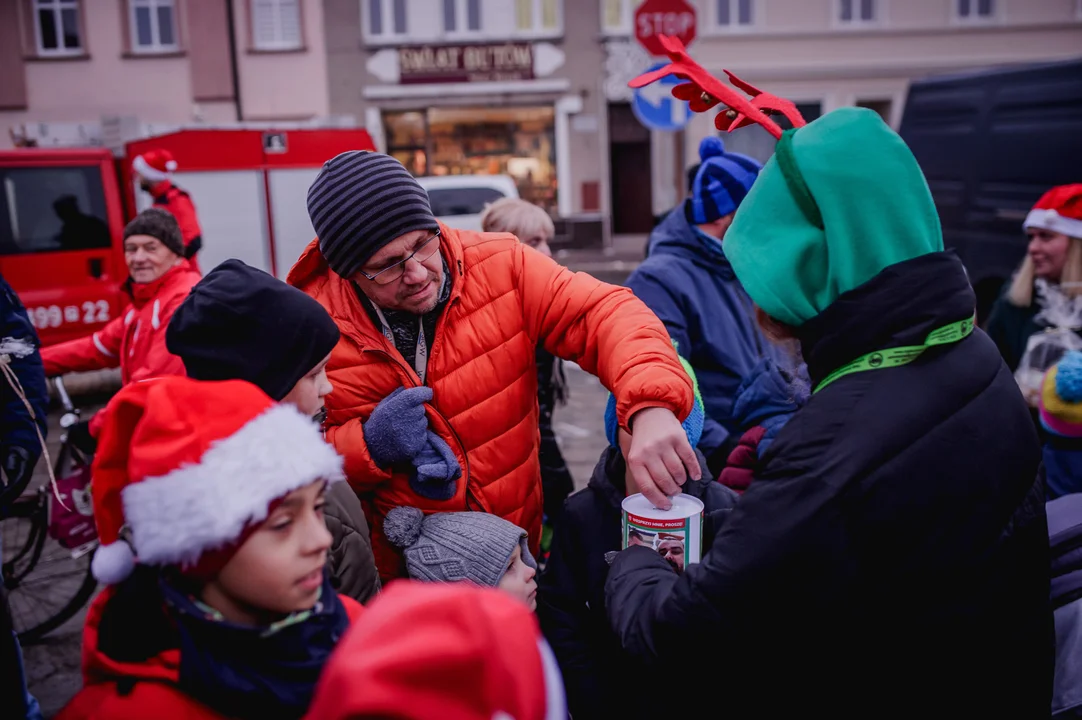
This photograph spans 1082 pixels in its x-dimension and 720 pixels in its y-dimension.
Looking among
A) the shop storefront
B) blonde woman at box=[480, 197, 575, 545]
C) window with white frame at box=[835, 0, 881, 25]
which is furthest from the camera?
the shop storefront

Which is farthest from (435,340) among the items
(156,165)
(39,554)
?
(156,165)

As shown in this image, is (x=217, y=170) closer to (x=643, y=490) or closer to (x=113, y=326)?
(x=113, y=326)

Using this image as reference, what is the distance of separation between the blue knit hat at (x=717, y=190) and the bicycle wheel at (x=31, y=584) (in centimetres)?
342

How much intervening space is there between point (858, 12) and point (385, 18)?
1172 centimetres

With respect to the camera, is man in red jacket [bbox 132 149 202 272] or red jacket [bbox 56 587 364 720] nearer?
red jacket [bbox 56 587 364 720]

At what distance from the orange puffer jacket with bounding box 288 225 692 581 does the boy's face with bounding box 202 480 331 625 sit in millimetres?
627

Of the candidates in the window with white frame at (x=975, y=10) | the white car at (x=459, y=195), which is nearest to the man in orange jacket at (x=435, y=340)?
the white car at (x=459, y=195)

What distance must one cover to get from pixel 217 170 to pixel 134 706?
10092 millimetres

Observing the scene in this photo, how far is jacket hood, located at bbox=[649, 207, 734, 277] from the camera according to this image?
3.24 metres

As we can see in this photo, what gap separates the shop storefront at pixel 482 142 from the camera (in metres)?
22.1

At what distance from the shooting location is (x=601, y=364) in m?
2.09

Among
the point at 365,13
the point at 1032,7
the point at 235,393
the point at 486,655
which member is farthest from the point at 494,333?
the point at 1032,7

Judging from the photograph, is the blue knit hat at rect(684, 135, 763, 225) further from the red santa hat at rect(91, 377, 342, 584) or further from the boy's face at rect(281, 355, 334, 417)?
the red santa hat at rect(91, 377, 342, 584)

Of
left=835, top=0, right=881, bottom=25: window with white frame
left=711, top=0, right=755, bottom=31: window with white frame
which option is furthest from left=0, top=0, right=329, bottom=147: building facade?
left=835, top=0, right=881, bottom=25: window with white frame
